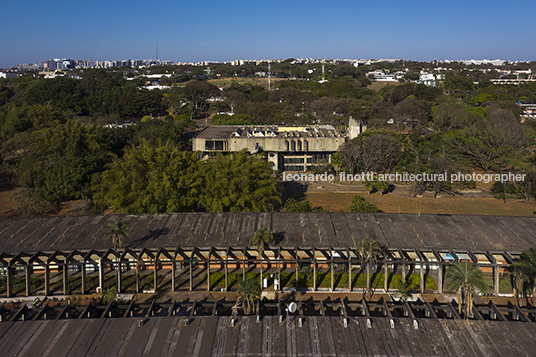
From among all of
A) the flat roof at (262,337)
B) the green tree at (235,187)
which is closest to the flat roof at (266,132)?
the green tree at (235,187)

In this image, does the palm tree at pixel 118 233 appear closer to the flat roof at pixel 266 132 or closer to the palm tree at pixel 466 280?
the palm tree at pixel 466 280

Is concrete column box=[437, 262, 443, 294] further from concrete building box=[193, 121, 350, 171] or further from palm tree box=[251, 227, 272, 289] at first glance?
concrete building box=[193, 121, 350, 171]

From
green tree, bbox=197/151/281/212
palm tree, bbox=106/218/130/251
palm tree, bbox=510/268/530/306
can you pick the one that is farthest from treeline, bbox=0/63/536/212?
palm tree, bbox=510/268/530/306

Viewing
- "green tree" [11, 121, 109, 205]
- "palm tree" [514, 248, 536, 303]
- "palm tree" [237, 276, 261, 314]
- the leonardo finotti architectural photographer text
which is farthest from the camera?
the leonardo finotti architectural photographer text

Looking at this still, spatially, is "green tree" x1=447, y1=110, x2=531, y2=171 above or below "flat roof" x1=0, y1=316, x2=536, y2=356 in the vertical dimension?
above

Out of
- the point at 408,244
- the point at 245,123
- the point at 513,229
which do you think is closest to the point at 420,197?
the point at 513,229

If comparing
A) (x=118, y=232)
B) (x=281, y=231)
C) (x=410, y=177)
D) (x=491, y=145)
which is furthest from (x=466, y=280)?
(x=491, y=145)

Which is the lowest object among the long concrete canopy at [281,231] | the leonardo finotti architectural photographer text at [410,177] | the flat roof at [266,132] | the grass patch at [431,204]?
the grass patch at [431,204]
